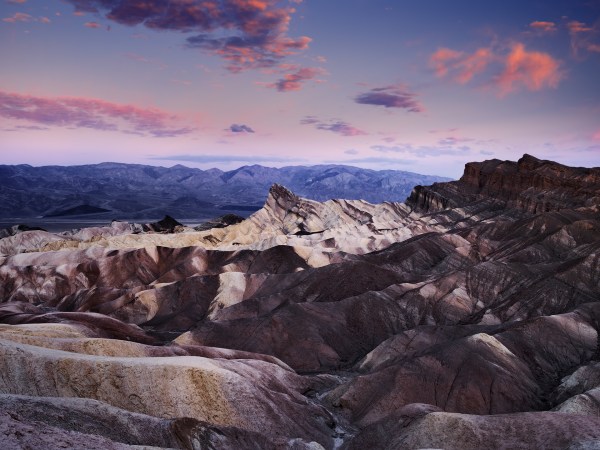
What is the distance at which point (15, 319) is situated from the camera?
55.2 meters

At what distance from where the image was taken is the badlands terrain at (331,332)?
94.8ft

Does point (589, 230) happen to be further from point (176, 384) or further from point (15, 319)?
point (15, 319)

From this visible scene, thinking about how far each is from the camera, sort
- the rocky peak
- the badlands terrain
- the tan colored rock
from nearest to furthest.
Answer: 1. the tan colored rock
2. the badlands terrain
3. the rocky peak

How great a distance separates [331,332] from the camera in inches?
2362

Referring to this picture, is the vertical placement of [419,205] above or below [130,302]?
above

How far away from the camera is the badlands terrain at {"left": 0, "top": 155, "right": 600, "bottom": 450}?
28.9m

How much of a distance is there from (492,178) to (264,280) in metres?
73.2

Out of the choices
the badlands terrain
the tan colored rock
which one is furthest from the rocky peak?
the tan colored rock

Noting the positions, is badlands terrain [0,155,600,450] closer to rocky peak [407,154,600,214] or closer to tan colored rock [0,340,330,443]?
tan colored rock [0,340,330,443]

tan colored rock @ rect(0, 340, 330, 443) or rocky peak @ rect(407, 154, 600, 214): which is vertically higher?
rocky peak @ rect(407, 154, 600, 214)

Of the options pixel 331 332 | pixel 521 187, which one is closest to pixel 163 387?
pixel 331 332

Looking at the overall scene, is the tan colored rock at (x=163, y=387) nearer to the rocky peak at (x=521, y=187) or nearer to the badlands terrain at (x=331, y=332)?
the badlands terrain at (x=331, y=332)

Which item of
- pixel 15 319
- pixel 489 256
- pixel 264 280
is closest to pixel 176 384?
pixel 15 319

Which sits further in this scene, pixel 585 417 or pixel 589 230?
A: pixel 589 230
